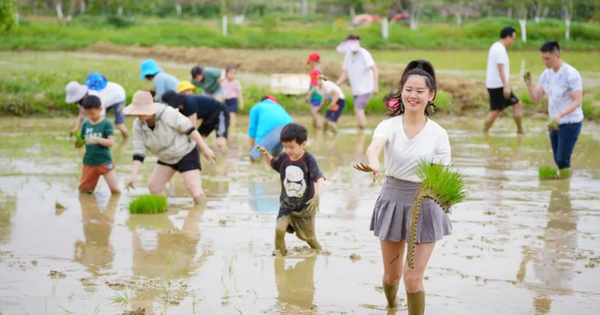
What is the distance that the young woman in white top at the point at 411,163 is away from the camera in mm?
5746

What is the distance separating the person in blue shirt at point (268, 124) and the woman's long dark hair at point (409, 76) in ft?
20.4

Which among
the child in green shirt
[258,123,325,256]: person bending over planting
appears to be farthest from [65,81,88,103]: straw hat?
[258,123,325,256]: person bending over planting

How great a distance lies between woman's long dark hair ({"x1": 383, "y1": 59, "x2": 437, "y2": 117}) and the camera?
582 cm

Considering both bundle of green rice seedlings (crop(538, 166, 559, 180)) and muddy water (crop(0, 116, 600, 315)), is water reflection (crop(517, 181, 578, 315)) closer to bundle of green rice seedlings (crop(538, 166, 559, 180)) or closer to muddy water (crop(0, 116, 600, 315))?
muddy water (crop(0, 116, 600, 315))

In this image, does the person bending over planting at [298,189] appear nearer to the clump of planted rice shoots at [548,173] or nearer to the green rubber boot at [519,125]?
the clump of planted rice shoots at [548,173]

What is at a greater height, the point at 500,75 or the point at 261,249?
the point at 500,75

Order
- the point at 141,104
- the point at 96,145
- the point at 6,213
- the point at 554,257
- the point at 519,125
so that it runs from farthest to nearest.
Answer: the point at 519,125 < the point at 96,145 < the point at 6,213 < the point at 141,104 < the point at 554,257

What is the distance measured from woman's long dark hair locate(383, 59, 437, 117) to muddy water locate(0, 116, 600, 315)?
149 cm

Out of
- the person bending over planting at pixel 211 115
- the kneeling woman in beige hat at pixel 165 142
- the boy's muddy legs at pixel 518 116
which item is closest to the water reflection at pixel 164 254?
the kneeling woman in beige hat at pixel 165 142

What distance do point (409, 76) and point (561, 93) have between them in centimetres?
583

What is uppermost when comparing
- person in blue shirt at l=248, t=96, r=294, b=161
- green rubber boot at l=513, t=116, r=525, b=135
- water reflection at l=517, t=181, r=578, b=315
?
person in blue shirt at l=248, t=96, r=294, b=161

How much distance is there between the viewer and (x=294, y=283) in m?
7.36

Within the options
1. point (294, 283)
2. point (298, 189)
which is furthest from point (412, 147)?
point (298, 189)

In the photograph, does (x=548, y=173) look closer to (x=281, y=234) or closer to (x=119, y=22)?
(x=281, y=234)
